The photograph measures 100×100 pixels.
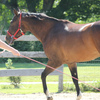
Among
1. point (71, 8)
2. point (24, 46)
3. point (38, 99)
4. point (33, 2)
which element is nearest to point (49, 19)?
point (38, 99)

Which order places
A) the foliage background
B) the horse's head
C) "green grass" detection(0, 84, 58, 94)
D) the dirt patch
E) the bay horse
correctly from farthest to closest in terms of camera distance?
the foliage background → "green grass" detection(0, 84, 58, 94) → the dirt patch → the horse's head → the bay horse

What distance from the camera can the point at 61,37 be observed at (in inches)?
206

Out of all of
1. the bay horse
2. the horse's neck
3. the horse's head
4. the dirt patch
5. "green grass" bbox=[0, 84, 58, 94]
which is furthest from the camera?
"green grass" bbox=[0, 84, 58, 94]

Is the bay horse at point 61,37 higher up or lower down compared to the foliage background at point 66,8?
lower down

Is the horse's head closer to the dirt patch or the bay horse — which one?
the bay horse

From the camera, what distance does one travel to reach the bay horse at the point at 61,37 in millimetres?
4684

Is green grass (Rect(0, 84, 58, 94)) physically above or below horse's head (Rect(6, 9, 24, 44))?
below

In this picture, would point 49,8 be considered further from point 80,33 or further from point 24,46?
point 80,33

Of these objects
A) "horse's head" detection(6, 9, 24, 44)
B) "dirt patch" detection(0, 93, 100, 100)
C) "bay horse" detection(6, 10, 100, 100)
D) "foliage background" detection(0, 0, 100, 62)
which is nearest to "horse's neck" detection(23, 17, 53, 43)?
"bay horse" detection(6, 10, 100, 100)

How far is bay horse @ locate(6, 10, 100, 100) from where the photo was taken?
15.4 ft

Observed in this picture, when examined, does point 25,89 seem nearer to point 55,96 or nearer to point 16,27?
point 55,96

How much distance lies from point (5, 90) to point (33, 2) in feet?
52.8

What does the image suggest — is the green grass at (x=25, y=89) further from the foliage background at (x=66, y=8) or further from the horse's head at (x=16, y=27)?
the foliage background at (x=66, y=8)

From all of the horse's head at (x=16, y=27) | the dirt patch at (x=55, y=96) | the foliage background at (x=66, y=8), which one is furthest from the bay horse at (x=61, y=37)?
the foliage background at (x=66, y=8)
